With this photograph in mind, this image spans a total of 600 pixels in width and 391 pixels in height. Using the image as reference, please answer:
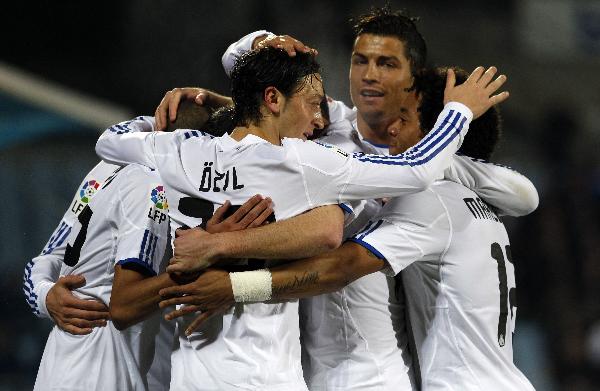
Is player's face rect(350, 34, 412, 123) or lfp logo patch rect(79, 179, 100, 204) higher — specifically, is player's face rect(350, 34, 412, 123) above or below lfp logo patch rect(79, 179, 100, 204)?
above

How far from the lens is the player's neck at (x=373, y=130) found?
12.9ft

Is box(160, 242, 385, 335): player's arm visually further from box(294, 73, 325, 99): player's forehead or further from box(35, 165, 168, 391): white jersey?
box(294, 73, 325, 99): player's forehead

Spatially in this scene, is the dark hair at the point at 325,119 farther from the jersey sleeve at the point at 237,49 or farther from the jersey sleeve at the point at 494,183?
the jersey sleeve at the point at 494,183

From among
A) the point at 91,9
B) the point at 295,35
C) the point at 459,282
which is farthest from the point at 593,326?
the point at 91,9

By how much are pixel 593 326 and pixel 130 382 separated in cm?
447

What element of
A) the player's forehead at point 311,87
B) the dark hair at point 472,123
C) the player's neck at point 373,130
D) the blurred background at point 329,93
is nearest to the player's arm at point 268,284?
the player's forehead at point 311,87

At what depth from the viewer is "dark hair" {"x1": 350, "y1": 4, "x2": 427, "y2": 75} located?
414 cm

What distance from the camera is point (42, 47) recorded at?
23.6 ft

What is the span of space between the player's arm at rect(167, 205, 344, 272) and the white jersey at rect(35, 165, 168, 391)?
298 mm

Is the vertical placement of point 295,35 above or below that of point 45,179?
above

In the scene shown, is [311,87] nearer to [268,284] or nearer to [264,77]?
[264,77]

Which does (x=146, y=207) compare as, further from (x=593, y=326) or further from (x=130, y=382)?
(x=593, y=326)

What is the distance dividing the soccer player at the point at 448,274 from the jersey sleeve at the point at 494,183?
42 mm

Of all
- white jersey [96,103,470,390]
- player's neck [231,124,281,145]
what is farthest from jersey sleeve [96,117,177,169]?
player's neck [231,124,281,145]
